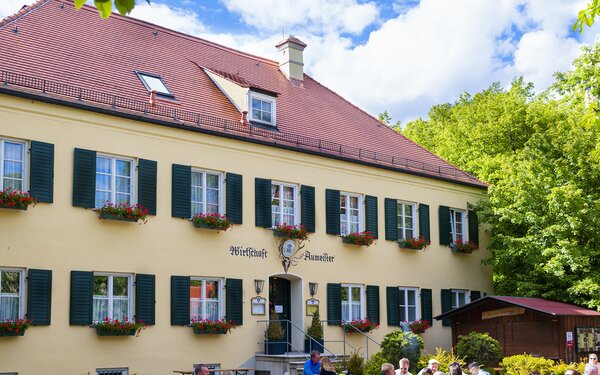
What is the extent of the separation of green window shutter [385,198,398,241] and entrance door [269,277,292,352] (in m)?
4.12

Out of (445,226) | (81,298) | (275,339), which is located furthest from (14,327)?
(445,226)

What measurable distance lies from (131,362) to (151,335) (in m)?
0.80

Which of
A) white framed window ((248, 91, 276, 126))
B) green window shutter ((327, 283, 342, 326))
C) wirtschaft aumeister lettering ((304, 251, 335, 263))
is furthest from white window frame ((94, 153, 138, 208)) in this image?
green window shutter ((327, 283, 342, 326))

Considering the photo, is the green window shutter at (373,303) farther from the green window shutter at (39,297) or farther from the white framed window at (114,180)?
the green window shutter at (39,297)

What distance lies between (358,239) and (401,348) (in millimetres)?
4480

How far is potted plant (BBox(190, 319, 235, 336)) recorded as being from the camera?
67.2 ft

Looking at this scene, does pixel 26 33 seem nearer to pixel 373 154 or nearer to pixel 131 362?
pixel 131 362

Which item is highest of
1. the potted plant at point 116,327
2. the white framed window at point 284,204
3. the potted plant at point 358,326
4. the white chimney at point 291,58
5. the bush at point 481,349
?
the white chimney at point 291,58

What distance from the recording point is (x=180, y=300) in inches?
806

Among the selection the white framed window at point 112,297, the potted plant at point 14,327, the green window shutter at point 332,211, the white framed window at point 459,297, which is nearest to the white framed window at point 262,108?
the green window shutter at point 332,211

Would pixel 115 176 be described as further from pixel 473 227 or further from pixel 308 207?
pixel 473 227

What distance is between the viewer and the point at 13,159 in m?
18.2

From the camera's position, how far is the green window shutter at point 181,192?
817 inches

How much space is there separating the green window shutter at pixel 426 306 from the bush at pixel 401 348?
5.42m
